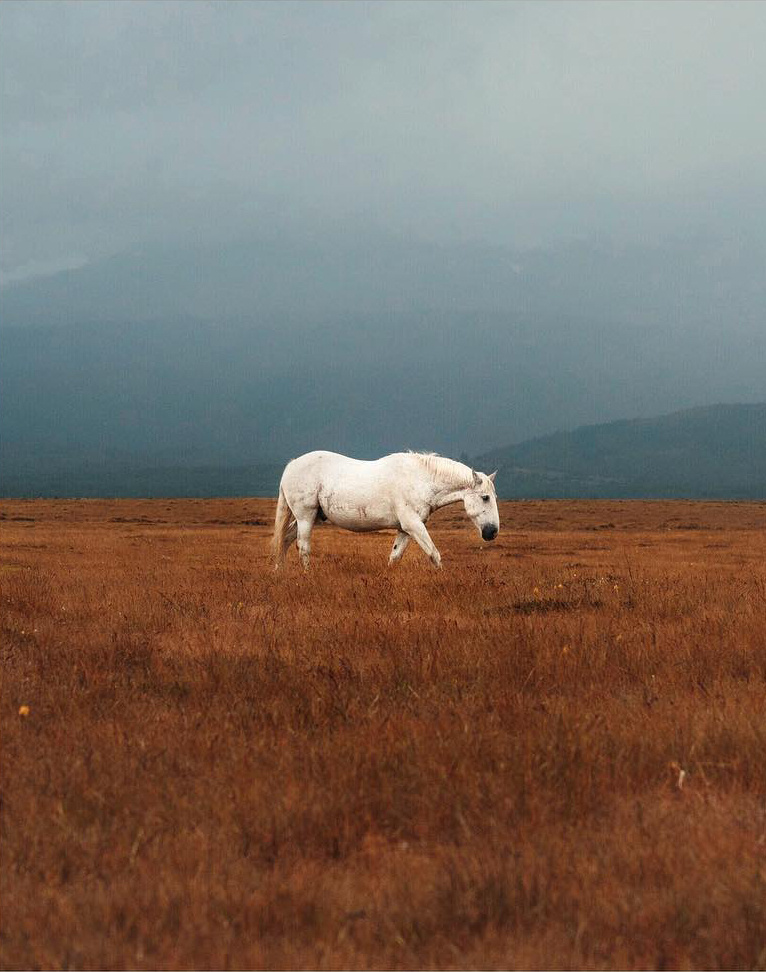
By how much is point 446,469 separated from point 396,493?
42.8 inches

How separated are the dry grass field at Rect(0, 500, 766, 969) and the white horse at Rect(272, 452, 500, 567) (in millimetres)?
8390

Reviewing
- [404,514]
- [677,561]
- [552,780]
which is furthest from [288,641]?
[677,561]

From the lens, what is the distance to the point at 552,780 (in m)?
5.46

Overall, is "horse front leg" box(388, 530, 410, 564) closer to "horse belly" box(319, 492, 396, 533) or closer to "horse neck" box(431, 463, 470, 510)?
"horse belly" box(319, 492, 396, 533)

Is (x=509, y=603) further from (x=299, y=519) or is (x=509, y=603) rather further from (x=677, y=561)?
(x=677, y=561)

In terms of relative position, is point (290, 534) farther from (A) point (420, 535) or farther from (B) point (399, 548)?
(A) point (420, 535)

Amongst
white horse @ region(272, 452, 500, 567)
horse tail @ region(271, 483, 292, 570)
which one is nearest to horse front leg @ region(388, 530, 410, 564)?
white horse @ region(272, 452, 500, 567)

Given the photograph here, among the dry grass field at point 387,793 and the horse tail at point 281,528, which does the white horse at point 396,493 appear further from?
the dry grass field at point 387,793

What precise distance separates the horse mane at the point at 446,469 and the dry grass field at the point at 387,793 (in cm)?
865

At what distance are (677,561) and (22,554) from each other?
1993 centimetres

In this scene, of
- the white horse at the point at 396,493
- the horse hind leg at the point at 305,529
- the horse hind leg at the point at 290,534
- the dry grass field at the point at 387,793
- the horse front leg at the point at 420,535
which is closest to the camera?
the dry grass field at the point at 387,793

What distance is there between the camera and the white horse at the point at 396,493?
19.3 m

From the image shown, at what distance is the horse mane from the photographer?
19.5 m

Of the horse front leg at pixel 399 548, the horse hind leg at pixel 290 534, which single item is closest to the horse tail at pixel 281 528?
the horse hind leg at pixel 290 534
